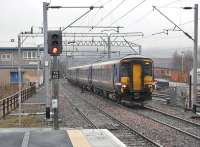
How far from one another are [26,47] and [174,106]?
55.3 metres

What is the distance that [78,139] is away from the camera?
1411 cm

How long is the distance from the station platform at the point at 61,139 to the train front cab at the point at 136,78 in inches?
639

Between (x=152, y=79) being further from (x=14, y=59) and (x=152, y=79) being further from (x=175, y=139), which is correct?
(x=14, y=59)

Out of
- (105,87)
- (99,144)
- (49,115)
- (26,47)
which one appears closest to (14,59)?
(26,47)

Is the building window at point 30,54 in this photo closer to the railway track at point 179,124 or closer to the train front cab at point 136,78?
the train front cab at point 136,78

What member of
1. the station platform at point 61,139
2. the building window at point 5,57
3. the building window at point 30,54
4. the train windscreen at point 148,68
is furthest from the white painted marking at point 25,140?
the building window at point 5,57

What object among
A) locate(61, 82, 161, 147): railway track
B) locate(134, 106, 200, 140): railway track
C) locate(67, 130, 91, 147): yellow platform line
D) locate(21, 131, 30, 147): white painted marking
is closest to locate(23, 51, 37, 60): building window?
locate(134, 106, 200, 140): railway track

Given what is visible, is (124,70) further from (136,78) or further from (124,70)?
(136,78)

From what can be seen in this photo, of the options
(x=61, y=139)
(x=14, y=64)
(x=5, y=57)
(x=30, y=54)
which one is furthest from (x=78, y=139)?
(x=5, y=57)

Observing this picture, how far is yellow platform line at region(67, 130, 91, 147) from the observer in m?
13.2

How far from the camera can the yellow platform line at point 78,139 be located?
13.2m

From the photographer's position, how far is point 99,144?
13.3 meters

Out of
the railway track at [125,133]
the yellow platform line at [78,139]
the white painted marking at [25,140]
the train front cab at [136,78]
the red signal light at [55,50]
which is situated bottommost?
the railway track at [125,133]

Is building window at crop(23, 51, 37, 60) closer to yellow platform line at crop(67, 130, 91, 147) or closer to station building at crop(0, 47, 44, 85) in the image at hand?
station building at crop(0, 47, 44, 85)
